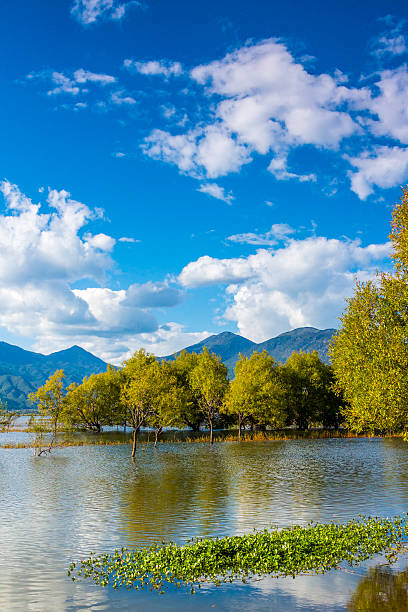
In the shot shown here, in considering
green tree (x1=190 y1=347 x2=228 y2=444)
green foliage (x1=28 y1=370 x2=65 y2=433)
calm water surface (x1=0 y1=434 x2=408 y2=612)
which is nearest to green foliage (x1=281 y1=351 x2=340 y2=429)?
green tree (x1=190 y1=347 x2=228 y2=444)

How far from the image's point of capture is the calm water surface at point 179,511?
56.0 ft

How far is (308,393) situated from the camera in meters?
139

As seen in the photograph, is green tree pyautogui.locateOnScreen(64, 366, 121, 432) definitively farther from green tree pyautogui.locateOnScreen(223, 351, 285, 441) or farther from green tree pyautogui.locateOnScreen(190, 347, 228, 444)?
green tree pyautogui.locateOnScreen(223, 351, 285, 441)

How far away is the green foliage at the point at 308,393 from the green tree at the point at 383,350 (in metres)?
99.6

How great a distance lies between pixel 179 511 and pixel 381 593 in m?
17.4

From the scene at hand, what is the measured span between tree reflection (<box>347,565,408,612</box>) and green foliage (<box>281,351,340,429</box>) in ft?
384

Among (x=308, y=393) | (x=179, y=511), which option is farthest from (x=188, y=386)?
(x=179, y=511)

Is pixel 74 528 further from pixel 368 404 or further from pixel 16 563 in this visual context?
pixel 368 404

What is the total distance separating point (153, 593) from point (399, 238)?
29.2 meters

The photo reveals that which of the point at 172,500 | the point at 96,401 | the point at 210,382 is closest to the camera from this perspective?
the point at 172,500

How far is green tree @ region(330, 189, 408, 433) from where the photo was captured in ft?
103

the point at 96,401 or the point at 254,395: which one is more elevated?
the point at 254,395

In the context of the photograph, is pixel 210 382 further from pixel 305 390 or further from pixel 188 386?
pixel 305 390

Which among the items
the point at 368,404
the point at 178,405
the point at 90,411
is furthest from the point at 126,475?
the point at 90,411
